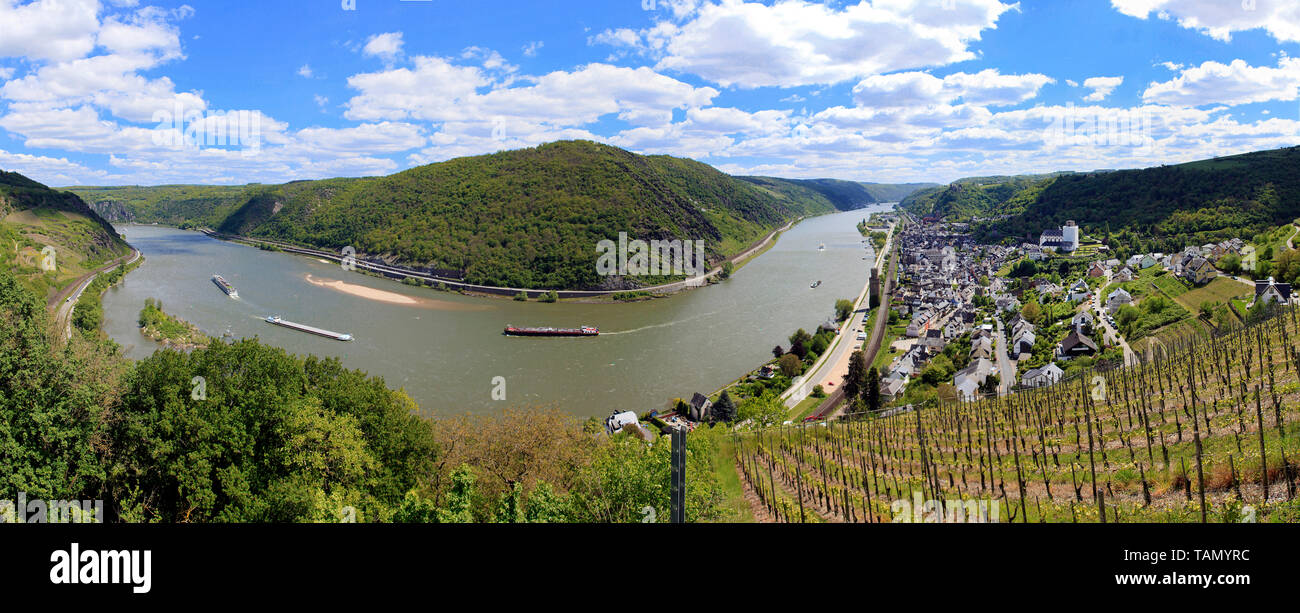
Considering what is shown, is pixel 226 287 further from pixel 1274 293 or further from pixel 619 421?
pixel 1274 293

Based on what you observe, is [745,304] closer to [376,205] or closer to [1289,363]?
[1289,363]

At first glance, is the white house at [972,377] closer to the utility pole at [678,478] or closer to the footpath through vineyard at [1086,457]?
the footpath through vineyard at [1086,457]

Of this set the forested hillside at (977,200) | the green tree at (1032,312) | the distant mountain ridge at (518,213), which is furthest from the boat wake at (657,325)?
the forested hillside at (977,200)
